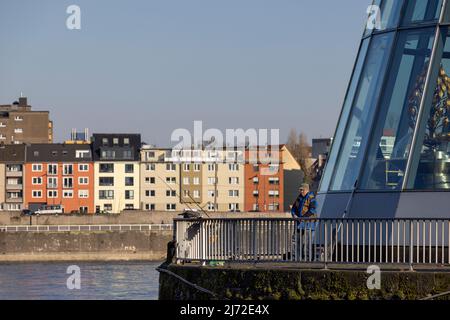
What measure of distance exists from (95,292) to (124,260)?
82.0 meters

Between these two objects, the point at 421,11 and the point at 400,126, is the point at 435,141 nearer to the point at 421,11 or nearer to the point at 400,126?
the point at 400,126

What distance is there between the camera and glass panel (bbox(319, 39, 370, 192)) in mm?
28297

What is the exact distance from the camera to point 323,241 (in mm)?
25422

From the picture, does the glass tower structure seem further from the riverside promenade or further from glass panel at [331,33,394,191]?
the riverside promenade

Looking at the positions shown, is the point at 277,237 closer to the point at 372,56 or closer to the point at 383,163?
the point at 383,163

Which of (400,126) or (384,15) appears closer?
(400,126)

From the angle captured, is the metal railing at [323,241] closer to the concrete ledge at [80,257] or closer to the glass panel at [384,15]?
the glass panel at [384,15]

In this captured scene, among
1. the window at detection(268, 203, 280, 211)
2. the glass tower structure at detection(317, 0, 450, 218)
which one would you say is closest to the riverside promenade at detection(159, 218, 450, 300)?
the glass tower structure at detection(317, 0, 450, 218)

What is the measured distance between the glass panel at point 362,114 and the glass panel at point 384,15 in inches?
8.9

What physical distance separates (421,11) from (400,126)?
2.31 meters

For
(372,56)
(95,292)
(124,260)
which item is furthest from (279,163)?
(372,56)

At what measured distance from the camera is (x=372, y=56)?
28.1m

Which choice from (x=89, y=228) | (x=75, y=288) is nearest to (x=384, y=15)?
(x=75, y=288)
